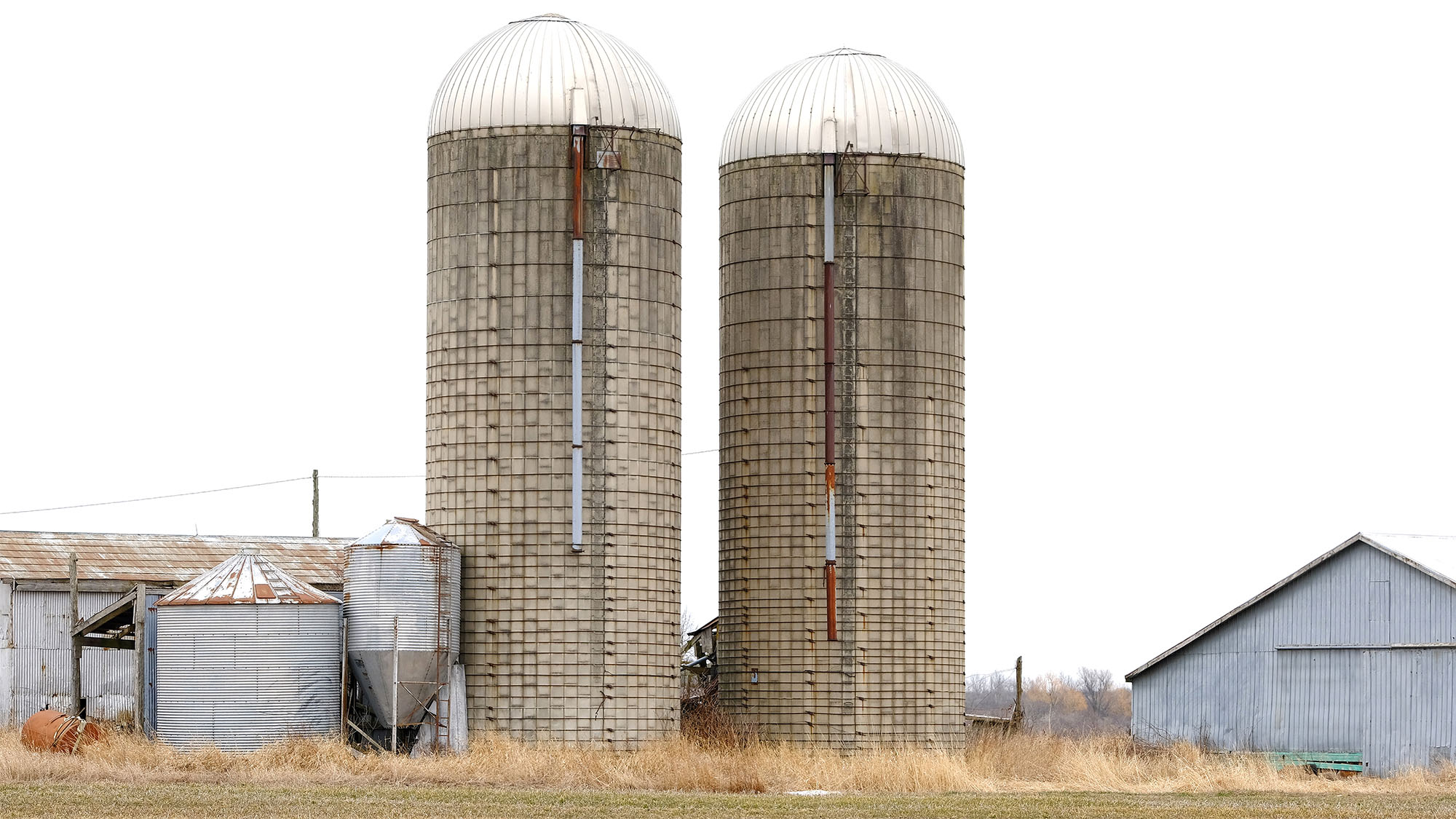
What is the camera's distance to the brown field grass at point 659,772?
127ft

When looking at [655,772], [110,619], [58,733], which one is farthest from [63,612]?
[655,772]

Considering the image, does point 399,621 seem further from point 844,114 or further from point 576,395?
point 844,114

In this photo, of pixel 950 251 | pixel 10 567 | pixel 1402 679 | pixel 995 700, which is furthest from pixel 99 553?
pixel 995 700

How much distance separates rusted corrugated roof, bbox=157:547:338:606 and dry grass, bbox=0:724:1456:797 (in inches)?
107

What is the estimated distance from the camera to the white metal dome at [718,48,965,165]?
48562 millimetres

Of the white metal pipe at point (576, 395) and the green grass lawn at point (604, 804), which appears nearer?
the green grass lawn at point (604, 804)

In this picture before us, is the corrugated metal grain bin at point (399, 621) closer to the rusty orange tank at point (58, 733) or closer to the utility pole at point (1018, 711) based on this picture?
the rusty orange tank at point (58, 733)

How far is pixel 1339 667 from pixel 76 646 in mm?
25752

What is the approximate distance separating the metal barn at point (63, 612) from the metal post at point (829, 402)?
10.6 metres

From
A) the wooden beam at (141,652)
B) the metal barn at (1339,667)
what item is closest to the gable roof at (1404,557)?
the metal barn at (1339,667)

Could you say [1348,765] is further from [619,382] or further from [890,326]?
[619,382]

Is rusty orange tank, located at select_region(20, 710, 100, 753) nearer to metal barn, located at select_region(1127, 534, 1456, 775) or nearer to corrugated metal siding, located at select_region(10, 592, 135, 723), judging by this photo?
corrugated metal siding, located at select_region(10, 592, 135, 723)

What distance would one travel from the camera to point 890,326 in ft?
157

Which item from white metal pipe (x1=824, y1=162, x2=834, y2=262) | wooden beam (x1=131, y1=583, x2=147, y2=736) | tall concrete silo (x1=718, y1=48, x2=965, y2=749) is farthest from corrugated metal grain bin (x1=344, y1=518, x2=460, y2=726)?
white metal pipe (x1=824, y1=162, x2=834, y2=262)
